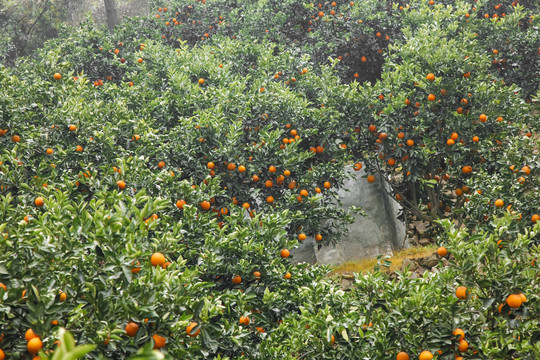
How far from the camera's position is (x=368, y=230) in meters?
8.27

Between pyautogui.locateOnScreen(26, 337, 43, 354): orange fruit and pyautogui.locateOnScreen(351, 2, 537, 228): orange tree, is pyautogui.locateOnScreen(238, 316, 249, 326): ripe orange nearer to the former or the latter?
pyautogui.locateOnScreen(26, 337, 43, 354): orange fruit

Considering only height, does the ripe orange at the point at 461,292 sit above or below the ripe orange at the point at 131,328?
below

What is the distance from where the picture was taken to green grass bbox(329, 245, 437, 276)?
7.40 meters

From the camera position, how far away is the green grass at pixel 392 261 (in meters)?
7.40

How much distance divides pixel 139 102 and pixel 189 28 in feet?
16.6

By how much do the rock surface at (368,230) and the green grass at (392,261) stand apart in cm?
22

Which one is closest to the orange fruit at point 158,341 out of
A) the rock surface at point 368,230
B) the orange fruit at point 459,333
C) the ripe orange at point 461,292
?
the orange fruit at point 459,333

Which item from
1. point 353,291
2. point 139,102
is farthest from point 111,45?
point 353,291

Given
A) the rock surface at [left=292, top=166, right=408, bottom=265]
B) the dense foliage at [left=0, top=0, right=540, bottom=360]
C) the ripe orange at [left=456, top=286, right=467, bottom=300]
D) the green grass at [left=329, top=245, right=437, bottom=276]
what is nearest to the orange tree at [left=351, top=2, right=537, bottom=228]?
the dense foliage at [left=0, top=0, right=540, bottom=360]

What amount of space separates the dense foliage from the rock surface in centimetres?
42

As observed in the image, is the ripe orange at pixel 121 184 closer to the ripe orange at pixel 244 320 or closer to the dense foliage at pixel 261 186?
the dense foliage at pixel 261 186

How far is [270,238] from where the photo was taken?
4.16m

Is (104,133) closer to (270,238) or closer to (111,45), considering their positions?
(270,238)

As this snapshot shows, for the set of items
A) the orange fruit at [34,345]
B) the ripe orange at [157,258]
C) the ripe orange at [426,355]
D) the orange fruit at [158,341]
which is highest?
the ripe orange at [157,258]
